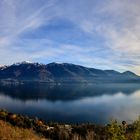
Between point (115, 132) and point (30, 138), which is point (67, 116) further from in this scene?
point (115, 132)

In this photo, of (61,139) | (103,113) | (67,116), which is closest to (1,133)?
(61,139)

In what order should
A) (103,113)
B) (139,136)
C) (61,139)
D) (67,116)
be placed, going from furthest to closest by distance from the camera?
(103,113), (67,116), (61,139), (139,136)

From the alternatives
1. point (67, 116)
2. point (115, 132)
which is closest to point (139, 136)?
point (115, 132)

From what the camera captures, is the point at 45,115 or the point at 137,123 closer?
the point at 137,123

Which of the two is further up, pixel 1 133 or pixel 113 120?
pixel 113 120

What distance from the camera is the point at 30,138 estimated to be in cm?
806

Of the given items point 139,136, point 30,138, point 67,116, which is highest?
point 139,136

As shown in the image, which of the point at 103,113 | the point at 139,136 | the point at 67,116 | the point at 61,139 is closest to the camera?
the point at 139,136

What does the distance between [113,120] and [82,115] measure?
193 ft

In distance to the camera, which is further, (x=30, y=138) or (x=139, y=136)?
(x=30, y=138)

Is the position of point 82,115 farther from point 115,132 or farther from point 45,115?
point 115,132

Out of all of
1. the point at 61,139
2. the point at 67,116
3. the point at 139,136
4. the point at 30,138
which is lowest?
the point at 67,116

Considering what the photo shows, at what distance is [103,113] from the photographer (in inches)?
2625

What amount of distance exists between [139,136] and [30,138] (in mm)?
4409
